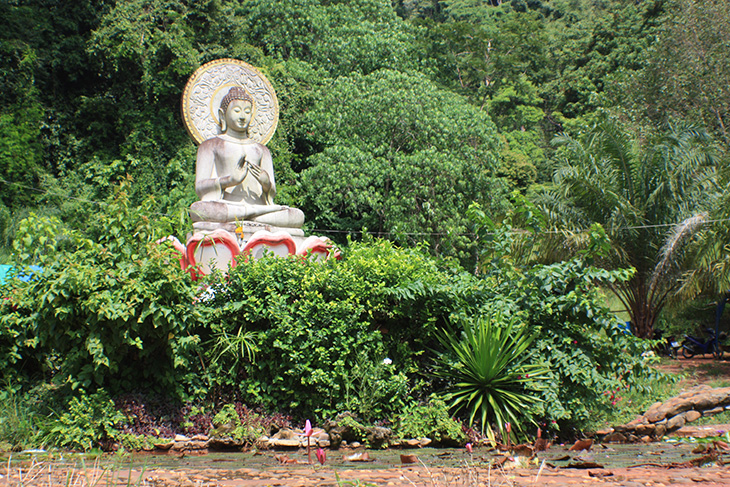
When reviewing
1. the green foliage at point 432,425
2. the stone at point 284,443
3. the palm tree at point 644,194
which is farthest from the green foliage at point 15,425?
the palm tree at point 644,194

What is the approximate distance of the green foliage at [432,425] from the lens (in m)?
5.60

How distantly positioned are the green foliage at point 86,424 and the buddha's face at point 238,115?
5.47 meters

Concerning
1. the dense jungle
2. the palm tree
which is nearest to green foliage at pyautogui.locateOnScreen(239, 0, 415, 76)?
the dense jungle

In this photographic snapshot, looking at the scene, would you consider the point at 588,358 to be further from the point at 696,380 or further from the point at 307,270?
the point at 696,380

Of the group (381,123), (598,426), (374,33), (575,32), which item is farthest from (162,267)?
(575,32)

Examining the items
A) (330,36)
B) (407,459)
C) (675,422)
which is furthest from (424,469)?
(330,36)

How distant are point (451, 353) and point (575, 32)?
28082 millimetres

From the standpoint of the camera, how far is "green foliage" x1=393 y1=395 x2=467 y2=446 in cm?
560

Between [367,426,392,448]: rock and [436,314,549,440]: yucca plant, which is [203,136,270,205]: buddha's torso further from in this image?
[367,426,392,448]: rock

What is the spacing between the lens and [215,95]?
1016 cm

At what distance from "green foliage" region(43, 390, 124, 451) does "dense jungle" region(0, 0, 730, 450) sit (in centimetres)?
2

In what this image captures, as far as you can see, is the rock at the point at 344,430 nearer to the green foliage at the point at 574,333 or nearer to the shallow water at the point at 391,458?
the shallow water at the point at 391,458

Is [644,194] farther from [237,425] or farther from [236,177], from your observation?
[237,425]

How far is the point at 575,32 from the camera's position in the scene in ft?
100.0
